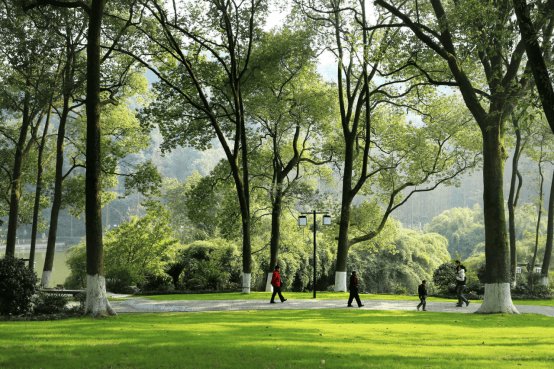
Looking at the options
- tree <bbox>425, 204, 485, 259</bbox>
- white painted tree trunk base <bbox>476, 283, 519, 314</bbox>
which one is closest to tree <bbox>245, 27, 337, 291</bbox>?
white painted tree trunk base <bbox>476, 283, 519, 314</bbox>

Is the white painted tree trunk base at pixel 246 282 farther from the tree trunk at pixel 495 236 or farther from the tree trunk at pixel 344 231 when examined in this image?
the tree trunk at pixel 495 236

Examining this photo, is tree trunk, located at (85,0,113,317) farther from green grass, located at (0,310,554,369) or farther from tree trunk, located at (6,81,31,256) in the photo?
tree trunk, located at (6,81,31,256)

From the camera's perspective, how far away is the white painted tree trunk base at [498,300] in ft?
44.9

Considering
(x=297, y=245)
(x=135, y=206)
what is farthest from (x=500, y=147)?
(x=135, y=206)

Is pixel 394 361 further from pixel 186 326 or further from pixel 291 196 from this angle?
pixel 291 196

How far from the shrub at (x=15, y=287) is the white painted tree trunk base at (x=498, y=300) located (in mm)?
13874

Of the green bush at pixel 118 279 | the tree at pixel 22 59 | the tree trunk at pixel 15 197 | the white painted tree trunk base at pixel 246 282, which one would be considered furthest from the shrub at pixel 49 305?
the tree trunk at pixel 15 197

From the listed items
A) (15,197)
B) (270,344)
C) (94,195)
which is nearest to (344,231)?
(94,195)

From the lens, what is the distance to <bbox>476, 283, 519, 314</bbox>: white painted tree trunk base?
13.7 metres

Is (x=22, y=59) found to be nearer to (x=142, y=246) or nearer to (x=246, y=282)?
(x=142, y=246)

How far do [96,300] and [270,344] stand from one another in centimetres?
613

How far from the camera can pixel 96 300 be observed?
11164 mm

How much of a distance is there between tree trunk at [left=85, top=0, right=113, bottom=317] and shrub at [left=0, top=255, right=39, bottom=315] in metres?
1.82

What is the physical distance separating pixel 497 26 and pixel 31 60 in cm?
1901
